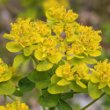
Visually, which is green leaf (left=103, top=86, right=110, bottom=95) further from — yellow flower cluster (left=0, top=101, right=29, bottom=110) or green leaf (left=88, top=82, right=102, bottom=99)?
yellow flower cluster (left=0, top=101, right=29, bottom=110)

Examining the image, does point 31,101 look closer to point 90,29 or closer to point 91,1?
point 91,1

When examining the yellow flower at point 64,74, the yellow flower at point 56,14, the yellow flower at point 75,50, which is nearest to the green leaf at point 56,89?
the yellow flower at point 64,74

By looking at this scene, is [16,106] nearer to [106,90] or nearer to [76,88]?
[76,88]

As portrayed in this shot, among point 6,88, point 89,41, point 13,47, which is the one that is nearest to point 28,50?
point 13,47

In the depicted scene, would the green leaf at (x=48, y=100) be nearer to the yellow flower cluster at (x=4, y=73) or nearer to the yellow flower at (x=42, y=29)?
the yellow flower cluster at (x=4, y=73)

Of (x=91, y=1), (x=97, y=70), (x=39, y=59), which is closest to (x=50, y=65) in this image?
(x=39, y=59)

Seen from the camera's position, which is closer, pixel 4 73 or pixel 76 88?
pixel 76 88

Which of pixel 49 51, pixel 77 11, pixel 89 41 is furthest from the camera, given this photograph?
pixel 77 11
